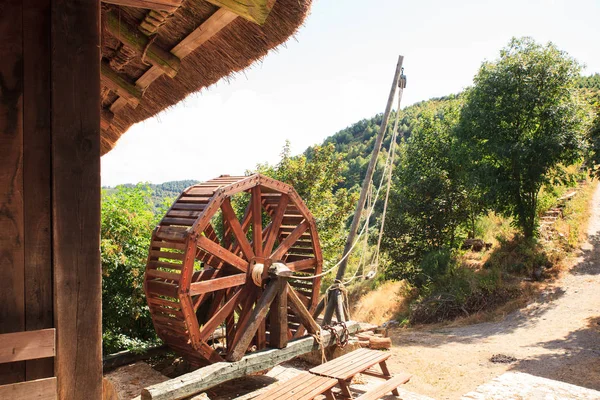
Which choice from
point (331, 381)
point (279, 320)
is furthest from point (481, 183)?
point (331, 381)

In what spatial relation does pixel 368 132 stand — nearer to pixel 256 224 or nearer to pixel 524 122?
pixel 524 122

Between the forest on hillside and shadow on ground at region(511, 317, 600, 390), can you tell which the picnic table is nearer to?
shadow on ground at region(511, 317, 600, 390)

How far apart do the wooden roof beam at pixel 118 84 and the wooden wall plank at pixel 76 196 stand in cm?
145

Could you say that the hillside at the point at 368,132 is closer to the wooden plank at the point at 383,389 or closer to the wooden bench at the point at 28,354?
the wooden plank at the point at 383,389

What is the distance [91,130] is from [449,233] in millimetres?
14420

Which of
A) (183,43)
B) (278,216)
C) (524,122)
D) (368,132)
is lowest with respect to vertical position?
(278,216)

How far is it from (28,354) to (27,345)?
0.11 ft

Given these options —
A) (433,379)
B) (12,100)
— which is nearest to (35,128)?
(12,100)

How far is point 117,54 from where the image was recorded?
3.15 m

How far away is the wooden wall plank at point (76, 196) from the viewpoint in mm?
1794

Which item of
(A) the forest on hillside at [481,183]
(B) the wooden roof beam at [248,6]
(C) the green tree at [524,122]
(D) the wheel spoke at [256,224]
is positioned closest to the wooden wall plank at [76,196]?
(B) the wooden roof beam at [248,6]

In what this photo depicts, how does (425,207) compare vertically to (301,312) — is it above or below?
above

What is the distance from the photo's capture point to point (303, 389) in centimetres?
454

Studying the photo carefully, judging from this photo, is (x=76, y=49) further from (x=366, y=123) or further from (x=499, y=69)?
(x=366, y=123)
